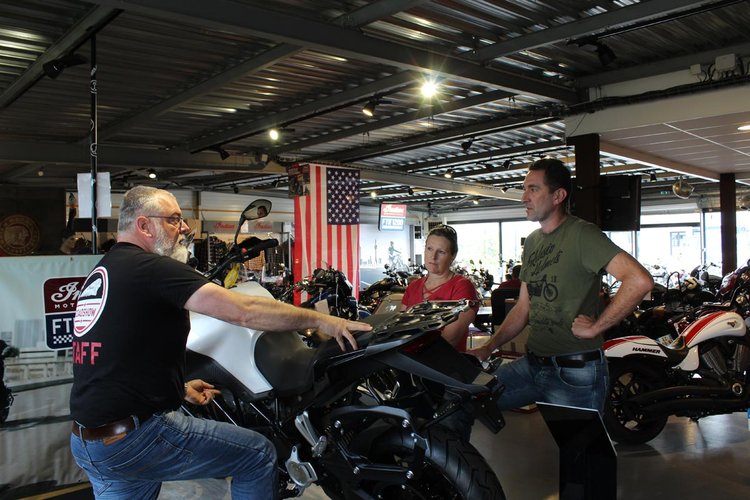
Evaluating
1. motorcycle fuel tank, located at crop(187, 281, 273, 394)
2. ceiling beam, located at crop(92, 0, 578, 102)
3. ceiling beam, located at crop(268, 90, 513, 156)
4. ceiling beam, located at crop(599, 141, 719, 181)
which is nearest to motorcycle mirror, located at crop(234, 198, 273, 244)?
motorcycle fuel tank, located at crop(187, 281, 273, 394)

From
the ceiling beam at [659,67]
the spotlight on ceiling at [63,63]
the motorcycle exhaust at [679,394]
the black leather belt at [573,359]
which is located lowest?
the motorcycle exhaust at [679,394]

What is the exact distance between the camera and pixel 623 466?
3912 mm

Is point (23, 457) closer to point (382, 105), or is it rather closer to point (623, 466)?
point (623, 466)

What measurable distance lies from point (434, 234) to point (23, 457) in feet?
8.29

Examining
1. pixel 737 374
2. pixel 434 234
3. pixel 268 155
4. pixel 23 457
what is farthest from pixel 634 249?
pixel 23 457

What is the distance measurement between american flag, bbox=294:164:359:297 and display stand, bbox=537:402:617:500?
7442mm

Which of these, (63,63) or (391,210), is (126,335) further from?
(391,210)

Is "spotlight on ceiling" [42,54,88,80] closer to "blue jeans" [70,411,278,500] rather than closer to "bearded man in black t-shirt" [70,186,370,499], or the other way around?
"bearded man in black t-shirt" [70,186,370,499]

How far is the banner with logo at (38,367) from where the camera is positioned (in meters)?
3.20

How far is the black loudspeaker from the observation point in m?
6.42

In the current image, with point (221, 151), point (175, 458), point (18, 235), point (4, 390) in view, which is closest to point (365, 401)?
point (175, 458)

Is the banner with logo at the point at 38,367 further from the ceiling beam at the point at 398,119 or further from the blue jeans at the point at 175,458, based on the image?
the ceiling beam at the point at 398,119

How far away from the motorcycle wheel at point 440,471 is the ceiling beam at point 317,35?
289cm

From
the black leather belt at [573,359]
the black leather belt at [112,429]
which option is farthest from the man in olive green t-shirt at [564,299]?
the black leather belt at [112,429]
